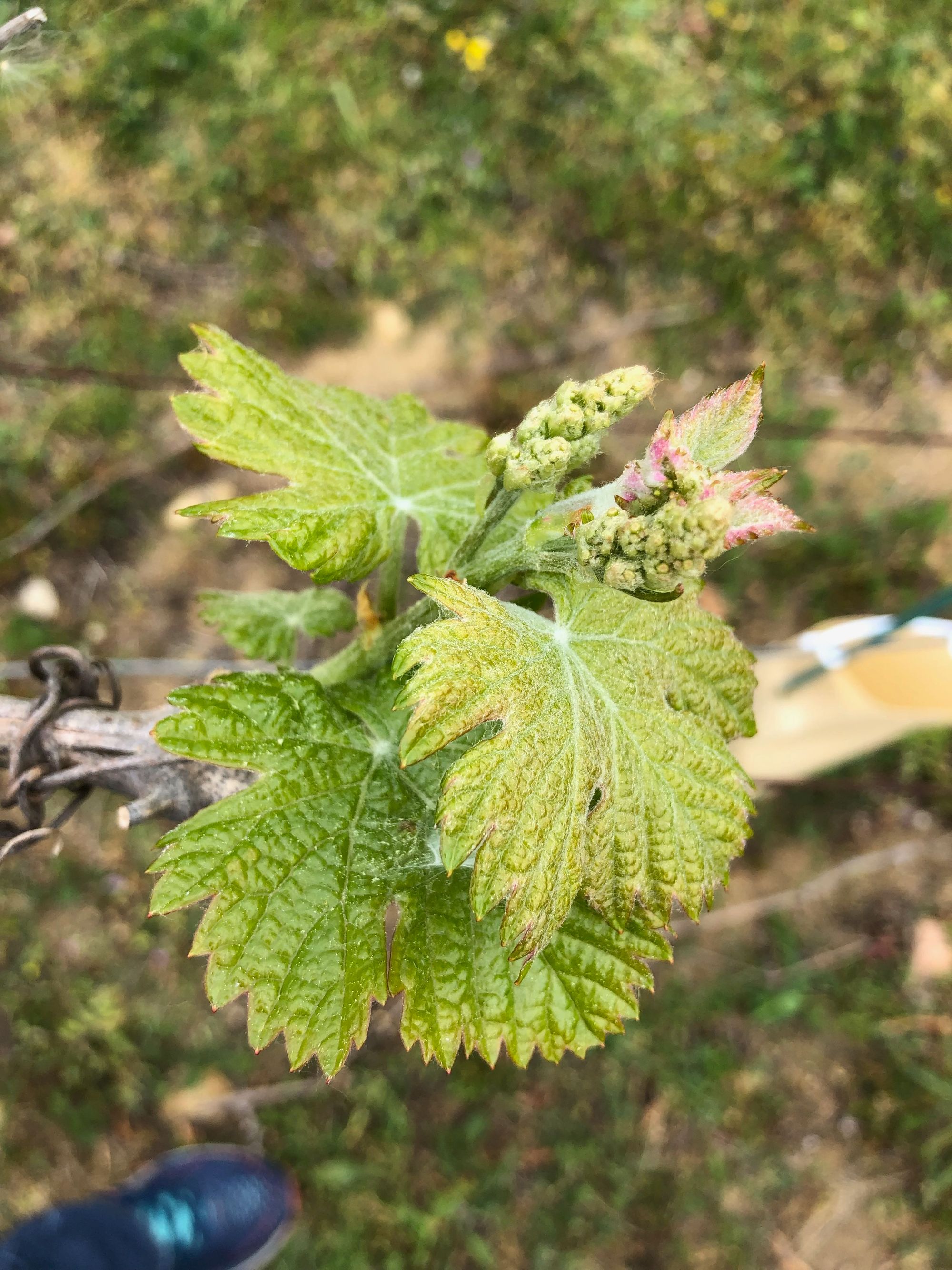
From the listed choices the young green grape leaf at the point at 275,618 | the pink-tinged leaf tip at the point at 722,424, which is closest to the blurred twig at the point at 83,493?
the young green grape leaf at the point at 275,618

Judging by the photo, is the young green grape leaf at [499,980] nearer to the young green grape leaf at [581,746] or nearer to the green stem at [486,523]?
the young green grape leaf at [581,746]

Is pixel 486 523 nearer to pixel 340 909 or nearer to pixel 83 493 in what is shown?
pixel 340 909

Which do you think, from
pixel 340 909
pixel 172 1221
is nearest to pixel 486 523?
pixel 340 909

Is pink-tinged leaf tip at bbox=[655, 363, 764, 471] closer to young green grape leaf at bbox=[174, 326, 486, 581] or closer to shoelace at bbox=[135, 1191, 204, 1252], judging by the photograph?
young green grape leaf at bbox=[174, 326, 486, 581]

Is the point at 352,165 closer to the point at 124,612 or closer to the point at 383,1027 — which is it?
the point at 124,612

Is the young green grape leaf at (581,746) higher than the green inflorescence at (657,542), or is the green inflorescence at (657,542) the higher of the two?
the green inflorescence at (657,542)

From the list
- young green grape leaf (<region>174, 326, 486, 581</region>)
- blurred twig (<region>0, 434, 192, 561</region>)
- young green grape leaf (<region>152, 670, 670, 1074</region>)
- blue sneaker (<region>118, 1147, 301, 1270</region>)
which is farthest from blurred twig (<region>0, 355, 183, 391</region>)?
blue sneaker (<region>118, 1147, 301, 1270</region>)
